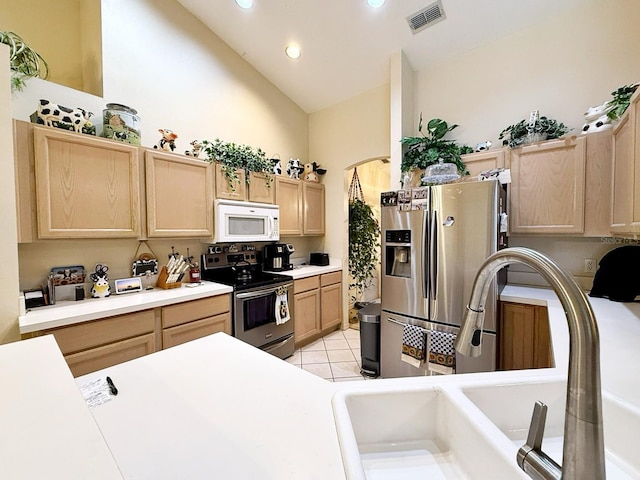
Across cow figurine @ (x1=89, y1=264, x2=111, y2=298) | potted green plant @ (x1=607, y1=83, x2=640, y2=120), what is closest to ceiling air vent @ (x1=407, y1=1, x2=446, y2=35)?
potted green plant @ (x1=607, y1=83, x2=640, y2=120)

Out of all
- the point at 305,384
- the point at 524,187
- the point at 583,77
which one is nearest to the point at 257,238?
the point at 305,384

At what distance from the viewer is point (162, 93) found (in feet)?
8.91

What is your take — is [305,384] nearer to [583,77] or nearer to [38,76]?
[38,76]

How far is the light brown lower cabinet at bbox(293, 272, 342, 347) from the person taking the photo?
10.7 feet

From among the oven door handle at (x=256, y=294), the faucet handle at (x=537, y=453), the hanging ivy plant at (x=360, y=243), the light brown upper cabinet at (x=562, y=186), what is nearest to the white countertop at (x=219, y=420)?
the faucet handle at (x=537, y=453)

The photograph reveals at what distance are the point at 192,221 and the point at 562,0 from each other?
12.5ft

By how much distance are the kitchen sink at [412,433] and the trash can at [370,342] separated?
188cm

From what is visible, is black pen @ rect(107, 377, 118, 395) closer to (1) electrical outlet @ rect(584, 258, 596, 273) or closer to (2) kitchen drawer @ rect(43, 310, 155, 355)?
(2) kitchen drawer @ rect(43, 310, 155, 355)

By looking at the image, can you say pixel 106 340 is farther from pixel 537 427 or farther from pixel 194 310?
pixel 537 427

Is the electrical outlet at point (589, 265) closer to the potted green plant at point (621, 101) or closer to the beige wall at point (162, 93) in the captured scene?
the potted green plant at point (621, 101)

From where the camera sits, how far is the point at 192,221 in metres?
2.61

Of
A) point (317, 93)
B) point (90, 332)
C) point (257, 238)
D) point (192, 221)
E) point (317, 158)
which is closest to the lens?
point (90, 332)

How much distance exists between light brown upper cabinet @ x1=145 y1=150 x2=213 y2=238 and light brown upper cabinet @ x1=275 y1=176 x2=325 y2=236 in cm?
94

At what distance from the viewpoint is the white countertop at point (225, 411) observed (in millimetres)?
593
